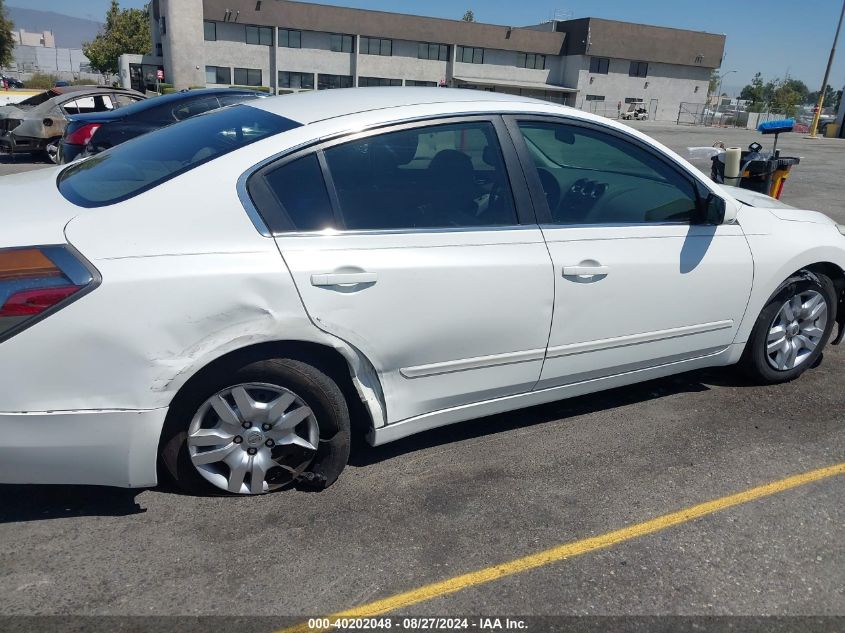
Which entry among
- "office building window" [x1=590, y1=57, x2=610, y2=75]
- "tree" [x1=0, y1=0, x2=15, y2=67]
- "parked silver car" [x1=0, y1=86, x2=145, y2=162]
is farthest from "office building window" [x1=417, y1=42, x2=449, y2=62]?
"parked silver car" [x1=0, y1=86, x2=145, y2=162]

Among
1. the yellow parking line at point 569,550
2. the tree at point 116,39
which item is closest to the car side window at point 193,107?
the yellow parking line at point 569,550

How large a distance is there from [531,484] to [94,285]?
2.02m

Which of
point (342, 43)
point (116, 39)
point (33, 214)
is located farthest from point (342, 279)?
point (116, 39)

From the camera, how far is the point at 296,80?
5975 centimetres

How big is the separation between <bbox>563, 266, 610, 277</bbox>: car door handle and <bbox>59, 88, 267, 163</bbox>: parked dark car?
7514mm

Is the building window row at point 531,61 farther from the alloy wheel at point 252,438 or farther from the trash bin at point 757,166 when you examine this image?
the alloy wheel at point 252,438

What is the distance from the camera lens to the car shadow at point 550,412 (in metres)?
3.53

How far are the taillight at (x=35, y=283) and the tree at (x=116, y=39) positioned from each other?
226ft

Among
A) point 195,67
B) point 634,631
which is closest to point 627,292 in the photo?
point 634,631

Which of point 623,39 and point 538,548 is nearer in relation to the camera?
point 538,548

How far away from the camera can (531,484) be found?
324 cm

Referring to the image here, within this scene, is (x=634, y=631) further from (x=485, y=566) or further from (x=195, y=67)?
(x=195, y=67)

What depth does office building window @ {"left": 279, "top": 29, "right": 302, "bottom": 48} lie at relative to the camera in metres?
58.0

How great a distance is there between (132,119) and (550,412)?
8.08 meters
